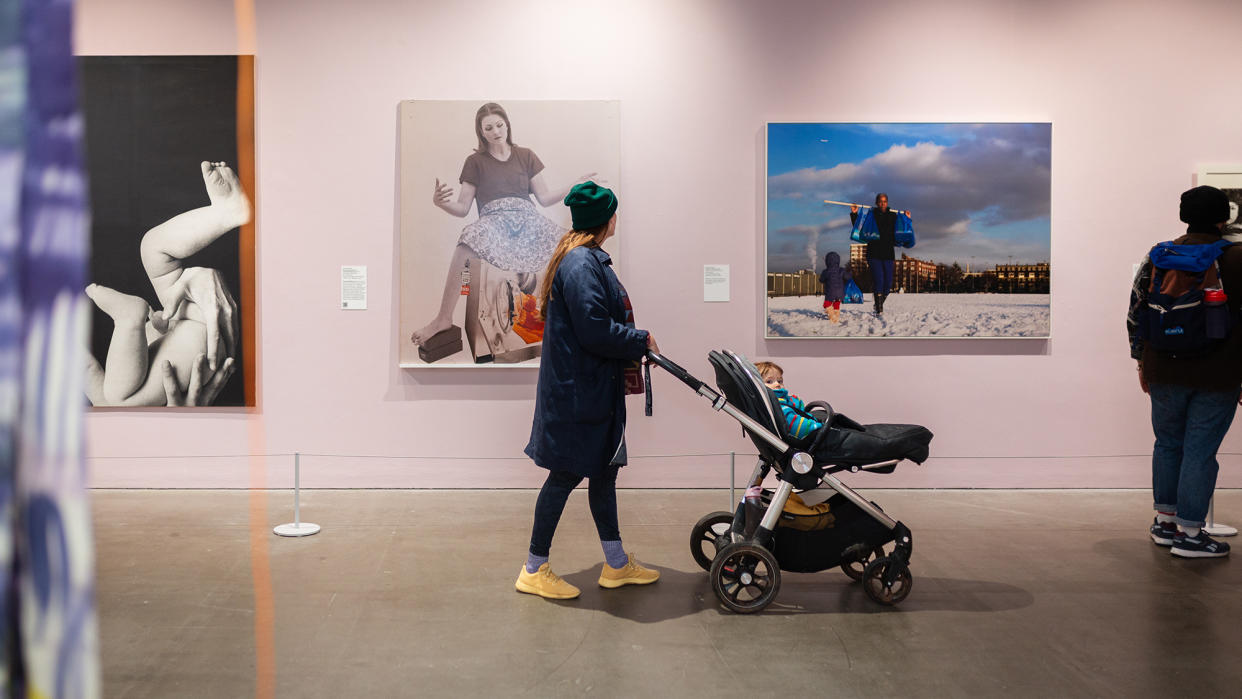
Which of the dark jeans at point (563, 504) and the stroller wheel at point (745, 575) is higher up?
the dark jeans at point (563, 504)

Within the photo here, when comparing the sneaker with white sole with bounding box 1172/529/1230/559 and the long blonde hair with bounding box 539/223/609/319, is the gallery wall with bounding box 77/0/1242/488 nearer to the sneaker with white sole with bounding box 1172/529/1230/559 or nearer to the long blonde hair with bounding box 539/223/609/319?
the sneaker with white sole with bounding box 1172/529/1230/559

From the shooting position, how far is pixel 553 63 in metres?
5.02

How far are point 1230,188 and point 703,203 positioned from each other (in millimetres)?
2912

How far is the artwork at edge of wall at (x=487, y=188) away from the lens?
498 centimetres

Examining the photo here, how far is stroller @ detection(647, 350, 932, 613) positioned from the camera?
10.1 ft

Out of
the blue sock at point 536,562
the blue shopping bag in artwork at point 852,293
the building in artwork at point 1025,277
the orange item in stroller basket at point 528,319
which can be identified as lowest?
the blue sock at point 536,562

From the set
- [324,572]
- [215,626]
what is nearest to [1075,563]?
[324,572]

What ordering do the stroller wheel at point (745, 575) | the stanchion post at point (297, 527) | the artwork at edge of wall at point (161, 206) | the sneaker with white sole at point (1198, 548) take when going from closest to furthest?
the stroller wheel at point (745, 575)
the sneaker with white sole at point (1198, 548)
the stanchion post at point (297, 527)
the artwork at edge of wall at point (161, 206)

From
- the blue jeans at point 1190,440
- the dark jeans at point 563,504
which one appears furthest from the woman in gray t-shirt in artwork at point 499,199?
the blue jeans at point 1190,440

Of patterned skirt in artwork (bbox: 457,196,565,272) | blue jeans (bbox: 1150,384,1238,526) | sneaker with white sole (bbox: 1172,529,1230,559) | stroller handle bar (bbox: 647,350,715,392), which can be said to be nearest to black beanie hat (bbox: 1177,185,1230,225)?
blue jeans (bbox: 1150,384,1238,526)

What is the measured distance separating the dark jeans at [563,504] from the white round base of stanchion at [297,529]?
1370 millimetres

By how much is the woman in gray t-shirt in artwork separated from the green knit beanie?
176 centimetres

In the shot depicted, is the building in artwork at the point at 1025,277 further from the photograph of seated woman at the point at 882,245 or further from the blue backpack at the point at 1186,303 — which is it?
the blue backpack at the point at 1186,303

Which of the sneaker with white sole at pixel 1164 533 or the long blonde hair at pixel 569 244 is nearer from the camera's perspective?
the long blonde hair at pixel 569 244
